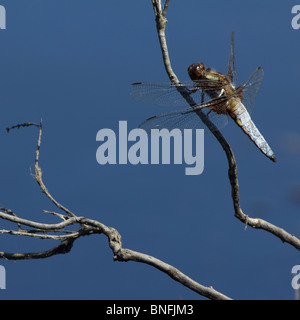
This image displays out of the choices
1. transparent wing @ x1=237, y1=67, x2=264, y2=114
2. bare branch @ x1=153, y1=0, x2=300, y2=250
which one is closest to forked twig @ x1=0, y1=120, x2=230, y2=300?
bare branch @ x1=153, y1=0, x2=300, y2=250

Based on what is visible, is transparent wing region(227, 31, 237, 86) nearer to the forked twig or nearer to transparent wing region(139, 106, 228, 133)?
transparent wing region(139, 106, 228, 133)

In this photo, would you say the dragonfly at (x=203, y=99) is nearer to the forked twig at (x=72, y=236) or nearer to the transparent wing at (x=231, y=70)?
the transparent wing at (x=231, y=70)

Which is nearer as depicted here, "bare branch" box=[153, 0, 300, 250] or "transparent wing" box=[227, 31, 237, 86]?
"bare branch" box=[153, 0, 300, 250]

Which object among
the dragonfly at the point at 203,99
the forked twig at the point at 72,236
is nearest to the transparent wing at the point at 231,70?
the dragonfly at the point at 203,99

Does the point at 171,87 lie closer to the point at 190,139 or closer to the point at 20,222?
the point at 190,139
